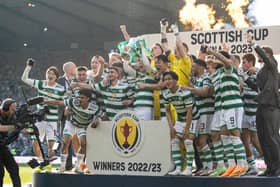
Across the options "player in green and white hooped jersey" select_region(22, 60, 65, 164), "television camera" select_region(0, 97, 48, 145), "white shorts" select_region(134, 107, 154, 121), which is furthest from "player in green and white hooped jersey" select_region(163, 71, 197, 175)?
"player in green and white hooped jersey" select_region(22, 60, 65, 164)

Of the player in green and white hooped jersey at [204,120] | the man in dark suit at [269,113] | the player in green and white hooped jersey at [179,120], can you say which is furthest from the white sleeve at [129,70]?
the man in dark suit at [269,113]

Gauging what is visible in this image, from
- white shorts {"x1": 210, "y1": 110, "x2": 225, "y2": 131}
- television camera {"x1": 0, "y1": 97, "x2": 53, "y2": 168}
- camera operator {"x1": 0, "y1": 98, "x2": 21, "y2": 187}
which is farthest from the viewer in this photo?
camera operator {"x1": 0, "y1": 98, "x2": 21, "y2": 187}

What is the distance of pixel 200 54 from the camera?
10.1 m

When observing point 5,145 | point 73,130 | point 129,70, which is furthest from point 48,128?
point 129,70

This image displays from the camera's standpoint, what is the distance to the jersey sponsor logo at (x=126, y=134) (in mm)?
9219

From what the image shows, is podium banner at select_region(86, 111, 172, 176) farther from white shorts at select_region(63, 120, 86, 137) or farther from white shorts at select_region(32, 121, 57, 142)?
white shorts at select_region(32, 121, 57, 142)

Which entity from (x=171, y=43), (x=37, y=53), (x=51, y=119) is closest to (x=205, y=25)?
(x=171, y=43)

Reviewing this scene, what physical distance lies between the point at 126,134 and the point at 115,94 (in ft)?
2.47

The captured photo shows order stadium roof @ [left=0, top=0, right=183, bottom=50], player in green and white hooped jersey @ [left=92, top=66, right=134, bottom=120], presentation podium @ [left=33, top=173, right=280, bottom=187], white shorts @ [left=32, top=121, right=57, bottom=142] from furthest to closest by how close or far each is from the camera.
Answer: stadium roof @ [left=0, top=0, right=183, bottom=50] < white shorts @ [left=32, top=121, right=57, bottom=142] < player in green and white hooped jersey @ [left=92, top=66, right=134, bottom=120] < presentation podium @ [left=33, top=173, right=280, bottom=187]

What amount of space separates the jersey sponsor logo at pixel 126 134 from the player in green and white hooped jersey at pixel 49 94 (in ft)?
6.45

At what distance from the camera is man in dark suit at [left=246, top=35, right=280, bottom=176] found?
8.63 meters

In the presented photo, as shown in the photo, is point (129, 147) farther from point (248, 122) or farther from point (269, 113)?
point (269, 113)

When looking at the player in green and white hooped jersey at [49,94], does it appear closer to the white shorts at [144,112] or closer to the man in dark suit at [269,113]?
the white shorts at [144,112]

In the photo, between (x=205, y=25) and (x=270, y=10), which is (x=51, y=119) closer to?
(x=205, y=25)
